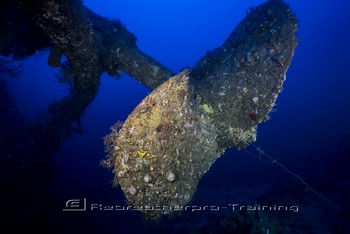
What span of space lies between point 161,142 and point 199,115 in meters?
0.71

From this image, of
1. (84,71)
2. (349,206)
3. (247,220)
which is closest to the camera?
(84,71)

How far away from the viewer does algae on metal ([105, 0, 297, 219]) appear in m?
3.43

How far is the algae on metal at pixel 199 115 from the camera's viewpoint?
343 centimetres

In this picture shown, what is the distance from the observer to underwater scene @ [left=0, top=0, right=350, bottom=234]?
11.6 ft

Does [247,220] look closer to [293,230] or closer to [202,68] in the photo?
[293,230]

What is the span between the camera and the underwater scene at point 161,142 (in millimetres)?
3529

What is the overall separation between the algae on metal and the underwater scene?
2 cm

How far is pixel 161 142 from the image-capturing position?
3.43 m

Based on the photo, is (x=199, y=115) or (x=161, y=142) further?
(x=199, y=115)

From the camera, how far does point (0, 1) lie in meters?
5.13

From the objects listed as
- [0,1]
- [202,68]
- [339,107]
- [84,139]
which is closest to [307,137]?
[339,107]

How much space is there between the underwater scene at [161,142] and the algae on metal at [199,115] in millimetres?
17

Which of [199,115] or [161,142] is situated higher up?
[199,115]

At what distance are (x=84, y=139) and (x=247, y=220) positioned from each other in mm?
22637
